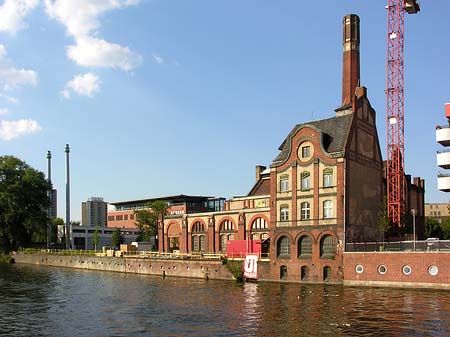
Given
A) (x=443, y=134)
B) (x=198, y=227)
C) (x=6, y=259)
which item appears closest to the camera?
(x=443, y=134)

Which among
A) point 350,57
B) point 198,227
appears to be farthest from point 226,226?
point 350,57

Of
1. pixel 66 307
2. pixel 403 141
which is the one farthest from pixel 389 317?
pixel 403 141

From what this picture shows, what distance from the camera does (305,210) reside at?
200 ft

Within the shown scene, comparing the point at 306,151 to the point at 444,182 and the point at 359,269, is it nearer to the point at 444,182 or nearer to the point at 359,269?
the point at 359,269

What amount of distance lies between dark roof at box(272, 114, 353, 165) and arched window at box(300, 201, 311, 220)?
606 cm

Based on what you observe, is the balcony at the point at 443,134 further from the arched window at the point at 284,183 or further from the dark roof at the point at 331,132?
the arched window at the point at 284,183

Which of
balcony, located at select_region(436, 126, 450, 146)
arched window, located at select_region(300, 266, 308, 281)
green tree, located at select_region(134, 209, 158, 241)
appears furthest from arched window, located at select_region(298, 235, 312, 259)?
green tree, located at select_region(134, 209, 158, 241)

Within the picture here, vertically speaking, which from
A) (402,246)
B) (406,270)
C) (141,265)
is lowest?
(141,265)

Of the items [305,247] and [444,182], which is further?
[444,182]

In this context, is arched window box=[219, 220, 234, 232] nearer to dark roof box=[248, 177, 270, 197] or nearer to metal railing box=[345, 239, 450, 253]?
dark roof box=[248, 177, 270, 197]

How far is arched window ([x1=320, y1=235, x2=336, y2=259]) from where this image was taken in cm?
5747

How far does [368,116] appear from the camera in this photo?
212ft

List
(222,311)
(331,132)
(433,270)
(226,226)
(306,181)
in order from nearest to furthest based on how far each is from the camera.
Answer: (222,311) → (433,270) → (306,181) → (331,132) → (226,226)

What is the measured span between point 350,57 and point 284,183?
30.9 m
